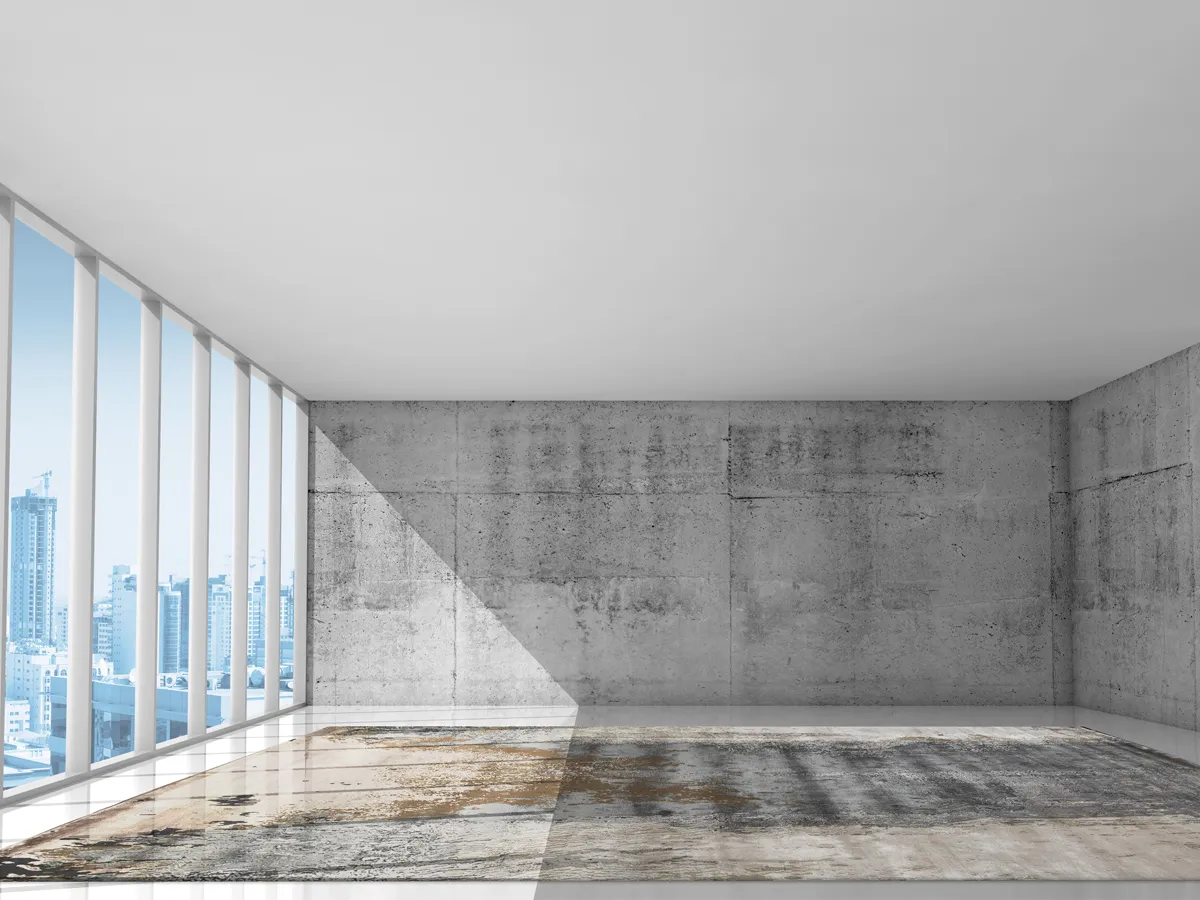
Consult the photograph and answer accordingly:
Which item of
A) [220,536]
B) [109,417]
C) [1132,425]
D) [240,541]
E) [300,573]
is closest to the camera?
[109,417]

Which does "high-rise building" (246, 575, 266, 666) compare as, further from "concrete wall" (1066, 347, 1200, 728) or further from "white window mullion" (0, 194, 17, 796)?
"concrete wall" (1066, 347, 1200, 728)

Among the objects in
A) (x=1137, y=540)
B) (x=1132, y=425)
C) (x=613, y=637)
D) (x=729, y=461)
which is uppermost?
(x=1132, y=425)

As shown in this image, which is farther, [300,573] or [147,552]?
[300,573]

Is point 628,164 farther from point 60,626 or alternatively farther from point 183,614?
point 183,614

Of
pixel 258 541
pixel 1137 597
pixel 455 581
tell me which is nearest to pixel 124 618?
pixel 258 541

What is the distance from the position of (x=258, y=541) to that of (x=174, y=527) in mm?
2315

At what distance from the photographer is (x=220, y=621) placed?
9.76 meters

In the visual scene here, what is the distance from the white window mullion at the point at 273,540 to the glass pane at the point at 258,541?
44mm

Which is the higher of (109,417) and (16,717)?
(109,417)

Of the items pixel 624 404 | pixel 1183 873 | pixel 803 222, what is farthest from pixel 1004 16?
pixel 624 404

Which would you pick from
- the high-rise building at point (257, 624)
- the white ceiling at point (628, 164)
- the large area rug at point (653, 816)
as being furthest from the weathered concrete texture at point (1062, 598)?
the high-rise building at point (257, 624)

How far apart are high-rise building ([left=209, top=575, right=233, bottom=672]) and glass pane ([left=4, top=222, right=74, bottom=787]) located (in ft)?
Answer: 9.00

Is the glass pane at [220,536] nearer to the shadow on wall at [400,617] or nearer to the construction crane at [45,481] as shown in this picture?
the shadow on wall at [400,617]

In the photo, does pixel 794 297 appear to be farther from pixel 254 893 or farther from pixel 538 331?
pixel 254 893
